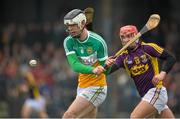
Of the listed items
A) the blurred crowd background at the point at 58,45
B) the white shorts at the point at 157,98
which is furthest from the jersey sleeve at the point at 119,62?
A: the blurred crowd background at the point at 58,45

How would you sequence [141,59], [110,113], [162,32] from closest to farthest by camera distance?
[141,59] < [110,113] < [162,32]

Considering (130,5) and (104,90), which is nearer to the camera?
(104,90)

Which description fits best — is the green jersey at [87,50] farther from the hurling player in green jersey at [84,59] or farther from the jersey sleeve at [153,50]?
the jersey sleeve at [153,50]

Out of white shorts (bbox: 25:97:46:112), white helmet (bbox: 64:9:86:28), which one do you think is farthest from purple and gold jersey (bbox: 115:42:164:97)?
white shorts (bbox: 25:97:46:112)

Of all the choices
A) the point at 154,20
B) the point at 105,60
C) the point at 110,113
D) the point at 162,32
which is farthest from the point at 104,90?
the point at 162,32

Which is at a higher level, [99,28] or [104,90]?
[104,90]

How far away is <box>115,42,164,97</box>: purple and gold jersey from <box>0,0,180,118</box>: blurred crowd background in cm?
738

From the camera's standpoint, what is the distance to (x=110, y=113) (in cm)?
1948

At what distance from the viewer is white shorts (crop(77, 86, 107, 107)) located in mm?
11648

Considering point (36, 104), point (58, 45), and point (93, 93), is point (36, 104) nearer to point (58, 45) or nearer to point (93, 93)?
point (58, 45)

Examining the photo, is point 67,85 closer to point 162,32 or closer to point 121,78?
point 121,78

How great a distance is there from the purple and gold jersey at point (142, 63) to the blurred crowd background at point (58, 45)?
7382 millimetres

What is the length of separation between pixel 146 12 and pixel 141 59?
11.1 metres

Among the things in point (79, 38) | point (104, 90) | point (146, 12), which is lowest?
point (146, 12)
